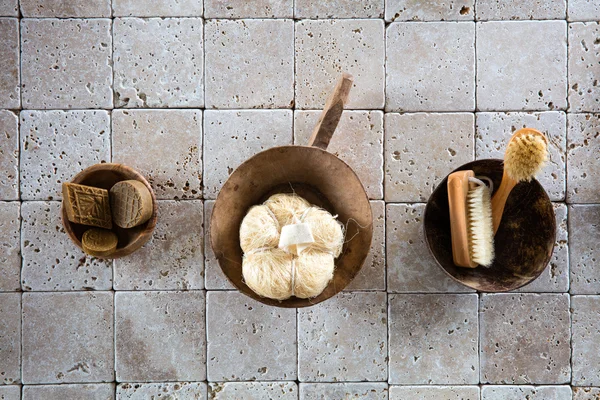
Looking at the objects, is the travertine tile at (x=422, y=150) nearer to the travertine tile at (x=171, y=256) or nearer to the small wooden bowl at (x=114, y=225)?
the travertine tile at (x=171, y=256)

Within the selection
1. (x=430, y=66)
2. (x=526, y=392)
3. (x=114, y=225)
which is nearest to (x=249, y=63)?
(x=430, y=66)

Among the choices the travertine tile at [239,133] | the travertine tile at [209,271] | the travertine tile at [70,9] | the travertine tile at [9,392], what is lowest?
the travertine tile at [9,392]

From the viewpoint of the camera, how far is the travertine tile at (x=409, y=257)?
217 centimetres

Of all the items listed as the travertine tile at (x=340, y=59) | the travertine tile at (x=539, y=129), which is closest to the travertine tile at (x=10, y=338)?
the travertine tile at (x=340, y=59)

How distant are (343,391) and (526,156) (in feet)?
4.52

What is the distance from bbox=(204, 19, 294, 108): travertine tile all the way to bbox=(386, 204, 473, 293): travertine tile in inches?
30.4

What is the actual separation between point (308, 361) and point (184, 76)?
60.0 inches

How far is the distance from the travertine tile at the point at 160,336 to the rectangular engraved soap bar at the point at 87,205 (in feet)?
1.48

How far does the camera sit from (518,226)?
198 centimetres

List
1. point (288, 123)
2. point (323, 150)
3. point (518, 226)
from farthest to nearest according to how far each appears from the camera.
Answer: point (288, 123), point (518, 226), point (323, 150)

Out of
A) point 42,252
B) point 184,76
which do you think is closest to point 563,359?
point 184,76

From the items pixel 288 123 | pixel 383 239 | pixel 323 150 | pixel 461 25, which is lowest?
pixel 383 239

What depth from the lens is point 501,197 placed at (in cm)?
184

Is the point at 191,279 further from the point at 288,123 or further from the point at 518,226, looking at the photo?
the point at 518,226
